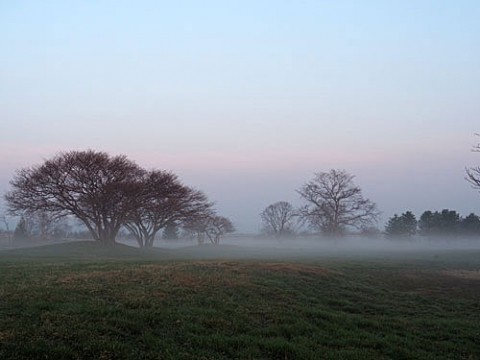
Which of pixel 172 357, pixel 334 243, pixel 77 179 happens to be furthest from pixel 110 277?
pixel 334 243

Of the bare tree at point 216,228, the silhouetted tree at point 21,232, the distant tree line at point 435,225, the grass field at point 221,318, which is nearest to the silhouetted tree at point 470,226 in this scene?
the distant tree line at point 435,225

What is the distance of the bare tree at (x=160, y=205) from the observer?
182 feet

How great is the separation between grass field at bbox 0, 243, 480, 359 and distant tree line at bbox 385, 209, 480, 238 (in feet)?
320

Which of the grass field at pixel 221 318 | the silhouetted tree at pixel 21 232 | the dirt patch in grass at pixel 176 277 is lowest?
the grass field at pixel 221 318

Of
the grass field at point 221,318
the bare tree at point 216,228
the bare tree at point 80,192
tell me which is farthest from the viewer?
the bare tree at point 216,228

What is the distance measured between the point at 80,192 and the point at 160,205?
33.1 ft

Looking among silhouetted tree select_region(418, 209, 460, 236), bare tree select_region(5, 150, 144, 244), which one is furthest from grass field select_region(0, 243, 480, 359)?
silhouetted tree select_region(418, 209, 460, 236)

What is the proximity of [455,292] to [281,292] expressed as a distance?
8613 millimetres

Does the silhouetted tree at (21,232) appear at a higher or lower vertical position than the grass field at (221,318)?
higher

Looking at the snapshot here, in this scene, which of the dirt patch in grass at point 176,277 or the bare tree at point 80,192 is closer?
the dirt patch in grass at point 176,277

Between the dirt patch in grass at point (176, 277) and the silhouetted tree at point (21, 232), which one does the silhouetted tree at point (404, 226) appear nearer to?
the silhouetted tree at point (21, 232)

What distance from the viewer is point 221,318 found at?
37.6 feet

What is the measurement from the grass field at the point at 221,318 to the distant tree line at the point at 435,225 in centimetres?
9769

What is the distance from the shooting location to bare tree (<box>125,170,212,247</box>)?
5556cm
